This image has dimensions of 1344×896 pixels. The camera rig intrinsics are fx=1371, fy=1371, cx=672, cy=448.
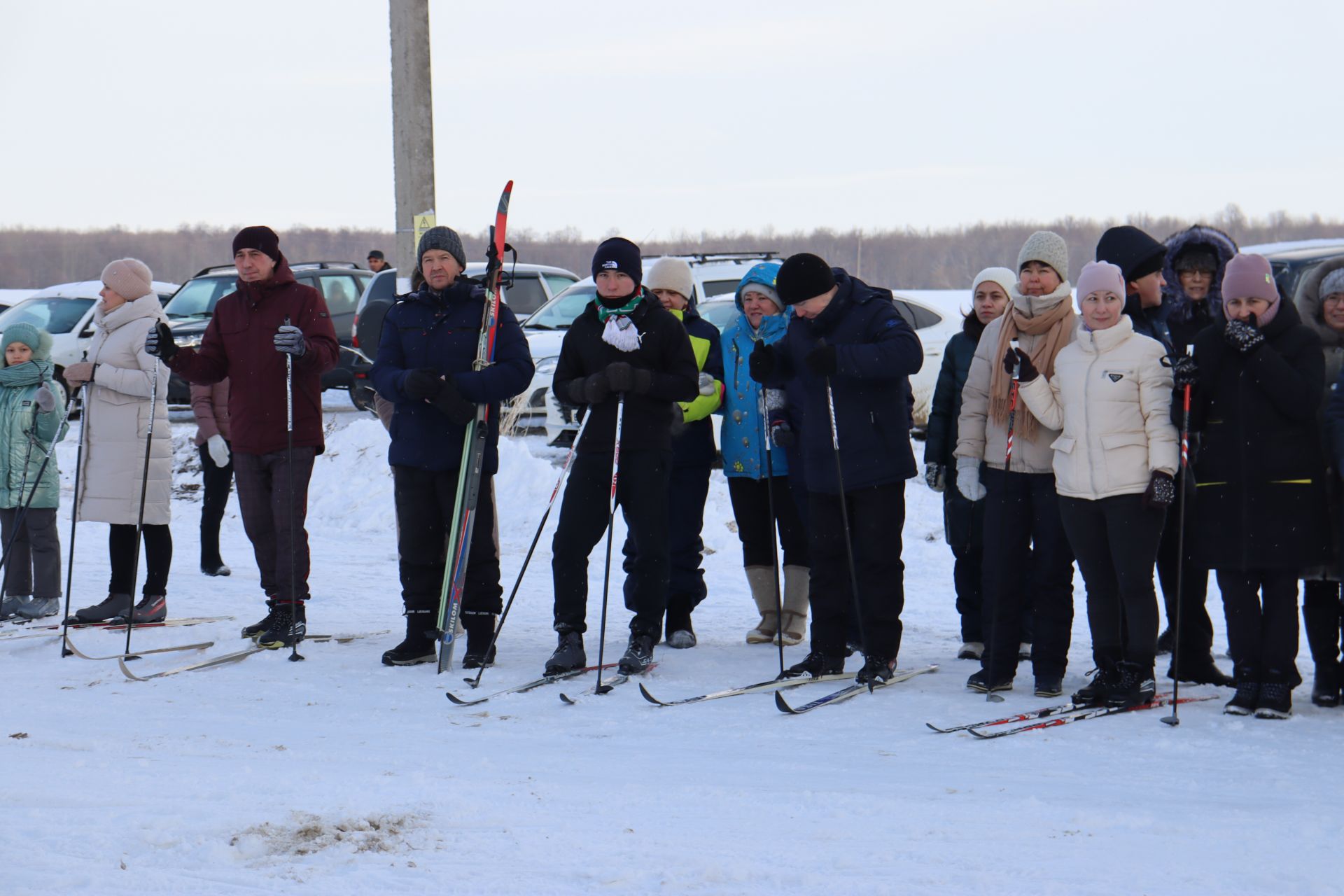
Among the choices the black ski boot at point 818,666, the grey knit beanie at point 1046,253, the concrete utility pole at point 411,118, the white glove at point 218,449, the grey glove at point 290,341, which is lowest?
the black ski boot at point 818,666

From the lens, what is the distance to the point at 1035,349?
5508 millimetres

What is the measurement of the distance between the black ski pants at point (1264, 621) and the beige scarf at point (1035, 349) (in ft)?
3.10

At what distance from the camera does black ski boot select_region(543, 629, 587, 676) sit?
5801 millimetres

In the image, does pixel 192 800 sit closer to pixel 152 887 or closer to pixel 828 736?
pixel 152 887

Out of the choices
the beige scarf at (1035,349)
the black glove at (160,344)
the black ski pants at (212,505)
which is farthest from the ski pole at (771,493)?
the black ski pants at (212,505)

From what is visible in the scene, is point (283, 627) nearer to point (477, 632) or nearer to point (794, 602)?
point (477, 632)

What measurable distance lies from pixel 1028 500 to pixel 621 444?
5.62 ft

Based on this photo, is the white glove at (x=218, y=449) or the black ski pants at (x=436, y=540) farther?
the white glove at (x=218, y=449)

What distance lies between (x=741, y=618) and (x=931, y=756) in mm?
3012

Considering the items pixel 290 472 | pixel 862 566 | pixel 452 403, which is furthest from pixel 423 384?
pixel 862 566

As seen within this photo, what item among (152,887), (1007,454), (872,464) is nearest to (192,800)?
(152,887)

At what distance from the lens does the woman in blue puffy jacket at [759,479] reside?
6328 millimetres

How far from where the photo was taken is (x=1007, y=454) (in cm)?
541

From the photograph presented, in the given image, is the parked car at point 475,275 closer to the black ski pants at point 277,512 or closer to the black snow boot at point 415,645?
the black ski pants at point 277,512
